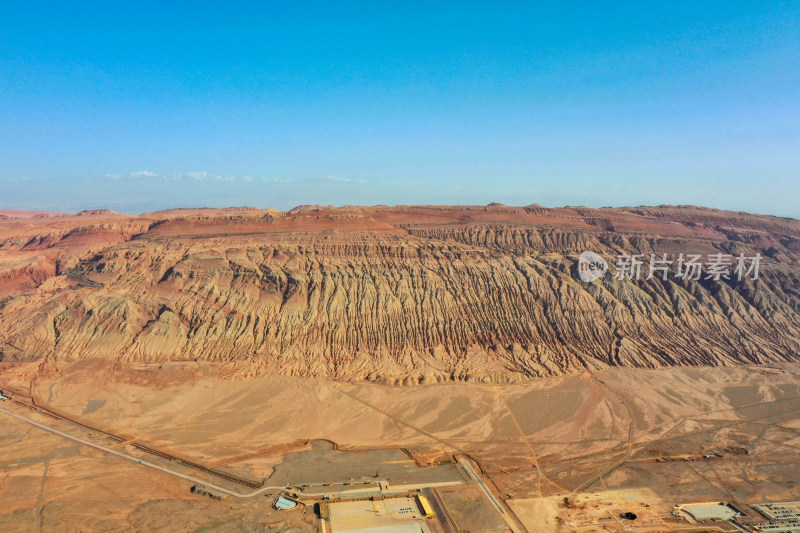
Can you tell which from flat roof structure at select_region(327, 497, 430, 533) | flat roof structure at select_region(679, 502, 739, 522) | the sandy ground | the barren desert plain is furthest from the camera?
the barren desert plain

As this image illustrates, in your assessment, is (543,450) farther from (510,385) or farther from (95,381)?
(95,381)

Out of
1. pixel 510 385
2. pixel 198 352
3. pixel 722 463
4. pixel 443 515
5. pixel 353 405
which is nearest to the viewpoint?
pixel 443 515

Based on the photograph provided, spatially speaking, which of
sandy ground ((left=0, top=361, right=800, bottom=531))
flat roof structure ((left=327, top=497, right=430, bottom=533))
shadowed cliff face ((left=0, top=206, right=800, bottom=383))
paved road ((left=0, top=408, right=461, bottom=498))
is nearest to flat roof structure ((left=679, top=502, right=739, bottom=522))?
sandy ground ((left=0, top=361, right=800, bottom=531))

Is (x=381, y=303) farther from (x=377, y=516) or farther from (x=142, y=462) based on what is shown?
(x=377, y=516)

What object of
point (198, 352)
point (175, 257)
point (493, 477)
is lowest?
point (493, 477)

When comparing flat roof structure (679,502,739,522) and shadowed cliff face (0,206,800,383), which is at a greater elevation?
shadowed cliff face (0,206,800,383)

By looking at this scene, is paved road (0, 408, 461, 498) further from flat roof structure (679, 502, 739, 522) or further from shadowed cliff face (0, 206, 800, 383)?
flat roof structure (679, 502, 739, 522)

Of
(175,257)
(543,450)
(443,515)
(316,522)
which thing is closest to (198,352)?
(175,257)
